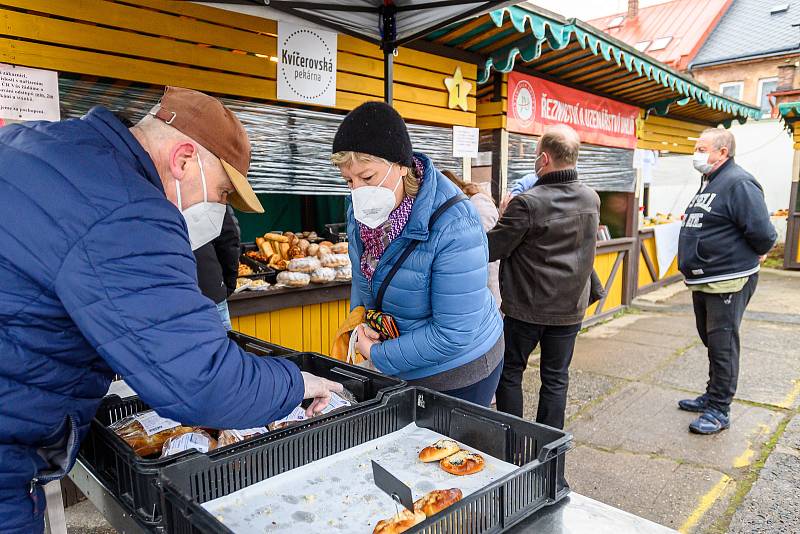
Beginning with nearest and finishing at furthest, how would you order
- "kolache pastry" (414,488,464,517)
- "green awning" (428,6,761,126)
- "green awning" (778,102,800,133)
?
"kolache pastry" (414,488,464,517)
"green awning" (428,6,761,126)
"green awning" (778,102,800,133)

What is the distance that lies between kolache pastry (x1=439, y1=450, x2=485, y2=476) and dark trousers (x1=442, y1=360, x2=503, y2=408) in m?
0.81

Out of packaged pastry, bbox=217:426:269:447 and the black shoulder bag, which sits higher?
the black shoulder bag

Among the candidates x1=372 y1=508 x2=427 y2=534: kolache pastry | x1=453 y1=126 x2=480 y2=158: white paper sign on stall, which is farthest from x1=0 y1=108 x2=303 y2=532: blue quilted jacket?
x1=453 y1=126 x2=480 y2=158: white paper sign on stall

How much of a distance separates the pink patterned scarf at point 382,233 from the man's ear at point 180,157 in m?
0.99

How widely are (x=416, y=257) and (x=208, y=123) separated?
0.99 meters

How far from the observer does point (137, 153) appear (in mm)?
1248

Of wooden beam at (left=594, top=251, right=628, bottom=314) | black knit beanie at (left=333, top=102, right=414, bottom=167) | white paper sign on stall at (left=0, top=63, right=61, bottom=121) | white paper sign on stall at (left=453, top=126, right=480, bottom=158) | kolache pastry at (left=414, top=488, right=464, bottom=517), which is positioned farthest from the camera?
wooden beam at (left=594, top=251, right=628, bottom=314)

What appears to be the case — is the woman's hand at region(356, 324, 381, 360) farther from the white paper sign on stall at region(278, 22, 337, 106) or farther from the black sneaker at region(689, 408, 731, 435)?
the black sneaker at region(689, 408, 731, 435)

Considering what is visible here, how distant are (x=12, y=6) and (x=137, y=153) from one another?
252cm

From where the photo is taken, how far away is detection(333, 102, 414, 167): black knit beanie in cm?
207

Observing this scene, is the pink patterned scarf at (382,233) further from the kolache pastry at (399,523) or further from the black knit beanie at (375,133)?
the kolache pastry at (399,523)

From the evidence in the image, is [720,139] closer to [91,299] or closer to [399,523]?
[399,523]

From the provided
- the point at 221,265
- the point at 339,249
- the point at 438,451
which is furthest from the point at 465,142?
the point at 438,451

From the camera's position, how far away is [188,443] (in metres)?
1.49
